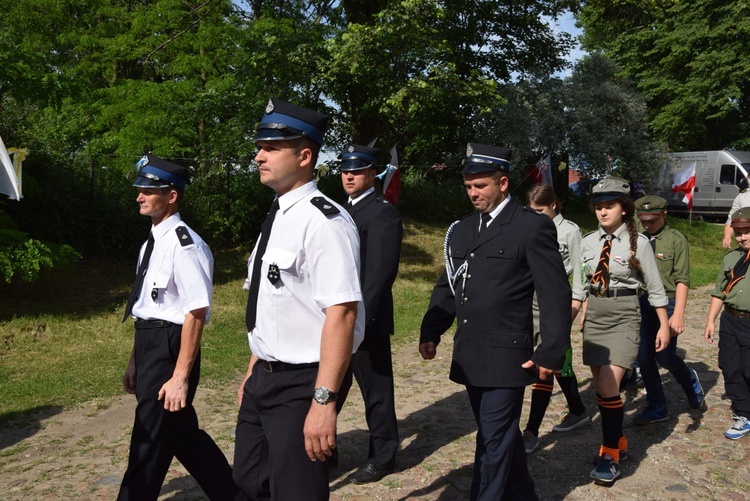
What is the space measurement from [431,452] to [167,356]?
241cm

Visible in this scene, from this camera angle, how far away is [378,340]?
16.1ft

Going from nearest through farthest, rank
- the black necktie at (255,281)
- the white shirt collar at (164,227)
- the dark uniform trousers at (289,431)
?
the dark uniform trousers at (289,431) < the black necktie at (255,281) < the white shirt collar at (164,227)

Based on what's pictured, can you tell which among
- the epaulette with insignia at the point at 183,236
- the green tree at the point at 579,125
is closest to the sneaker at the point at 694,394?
the epaulette with insignia at the point at 183,236

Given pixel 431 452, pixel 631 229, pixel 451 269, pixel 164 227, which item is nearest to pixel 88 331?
pixel 431 452

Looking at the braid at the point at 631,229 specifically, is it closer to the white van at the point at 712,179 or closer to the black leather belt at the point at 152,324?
the black leather belt at the point at 152,324

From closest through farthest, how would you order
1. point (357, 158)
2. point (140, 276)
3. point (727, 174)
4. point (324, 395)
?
1. point (324, 395)
2. point (140, 276)
3. point (357, 158)
4. point (727, 174)

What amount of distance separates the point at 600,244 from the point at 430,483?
200 centimetres

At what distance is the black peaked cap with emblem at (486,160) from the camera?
388 cm

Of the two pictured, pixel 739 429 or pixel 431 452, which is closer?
A: pixel 431 452

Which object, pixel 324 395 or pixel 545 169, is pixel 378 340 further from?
pixel 545 169

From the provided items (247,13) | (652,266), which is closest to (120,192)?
(247,13)

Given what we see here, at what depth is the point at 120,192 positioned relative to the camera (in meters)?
14.0

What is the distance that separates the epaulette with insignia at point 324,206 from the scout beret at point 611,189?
8.56ft

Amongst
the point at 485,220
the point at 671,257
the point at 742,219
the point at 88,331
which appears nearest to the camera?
the point at 485,220
